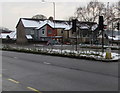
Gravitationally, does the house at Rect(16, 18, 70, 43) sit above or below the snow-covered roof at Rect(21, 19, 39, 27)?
below

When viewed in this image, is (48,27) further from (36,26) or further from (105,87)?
(105,87)

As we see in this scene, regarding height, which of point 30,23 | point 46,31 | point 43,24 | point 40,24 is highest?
point 30,23

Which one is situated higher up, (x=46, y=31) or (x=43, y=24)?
(x=43, y=24)

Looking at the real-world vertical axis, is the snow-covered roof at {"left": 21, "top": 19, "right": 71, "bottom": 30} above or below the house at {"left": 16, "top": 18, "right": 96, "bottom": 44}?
above

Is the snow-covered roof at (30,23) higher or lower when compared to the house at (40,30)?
higher

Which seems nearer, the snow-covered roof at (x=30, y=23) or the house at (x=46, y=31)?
the house at (x=46, y=31)

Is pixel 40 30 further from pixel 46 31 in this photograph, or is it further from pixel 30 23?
pixel 30 23

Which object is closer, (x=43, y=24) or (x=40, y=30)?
(x=43, y=24)

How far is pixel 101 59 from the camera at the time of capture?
18.2m

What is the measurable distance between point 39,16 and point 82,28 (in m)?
34.5

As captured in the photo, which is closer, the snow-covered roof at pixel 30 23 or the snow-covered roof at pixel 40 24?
the snow-covered roof at pixel 40 24

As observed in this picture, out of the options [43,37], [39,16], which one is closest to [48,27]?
[43,37]

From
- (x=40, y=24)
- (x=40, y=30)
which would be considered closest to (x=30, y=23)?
(x=40, y=24)

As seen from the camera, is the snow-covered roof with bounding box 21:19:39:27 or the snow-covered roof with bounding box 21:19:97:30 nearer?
the snow-covered roof with bounding box 21:19:97:30
